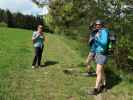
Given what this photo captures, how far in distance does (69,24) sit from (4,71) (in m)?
7.00

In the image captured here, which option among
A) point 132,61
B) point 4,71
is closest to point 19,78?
point 4,71

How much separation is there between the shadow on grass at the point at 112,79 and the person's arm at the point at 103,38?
69.3 inches

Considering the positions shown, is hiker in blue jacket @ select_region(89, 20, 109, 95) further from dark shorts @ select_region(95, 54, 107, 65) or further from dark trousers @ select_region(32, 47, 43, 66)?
dark trousers @ select_region(32, 47, 43, 66)

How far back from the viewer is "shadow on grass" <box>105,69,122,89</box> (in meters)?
13.5

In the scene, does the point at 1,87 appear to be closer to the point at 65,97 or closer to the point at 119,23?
the point at 65,97

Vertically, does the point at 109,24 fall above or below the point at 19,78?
above

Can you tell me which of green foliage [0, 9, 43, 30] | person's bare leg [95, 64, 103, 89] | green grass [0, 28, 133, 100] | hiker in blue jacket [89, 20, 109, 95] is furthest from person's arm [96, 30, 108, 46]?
A: green foliage [0, 9, 43, 30]

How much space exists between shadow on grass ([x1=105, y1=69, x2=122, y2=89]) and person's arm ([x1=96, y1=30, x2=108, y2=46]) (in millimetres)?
1760

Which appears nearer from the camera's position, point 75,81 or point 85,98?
point 85,98

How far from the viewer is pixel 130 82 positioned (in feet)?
46.0

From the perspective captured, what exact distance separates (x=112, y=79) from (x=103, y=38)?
2862 millimetres

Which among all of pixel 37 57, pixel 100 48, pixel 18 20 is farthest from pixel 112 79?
pixel 18 20

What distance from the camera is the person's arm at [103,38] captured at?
39.1 ft

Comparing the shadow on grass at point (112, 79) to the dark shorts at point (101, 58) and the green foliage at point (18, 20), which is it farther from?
the green foliage at point (18, 20)
